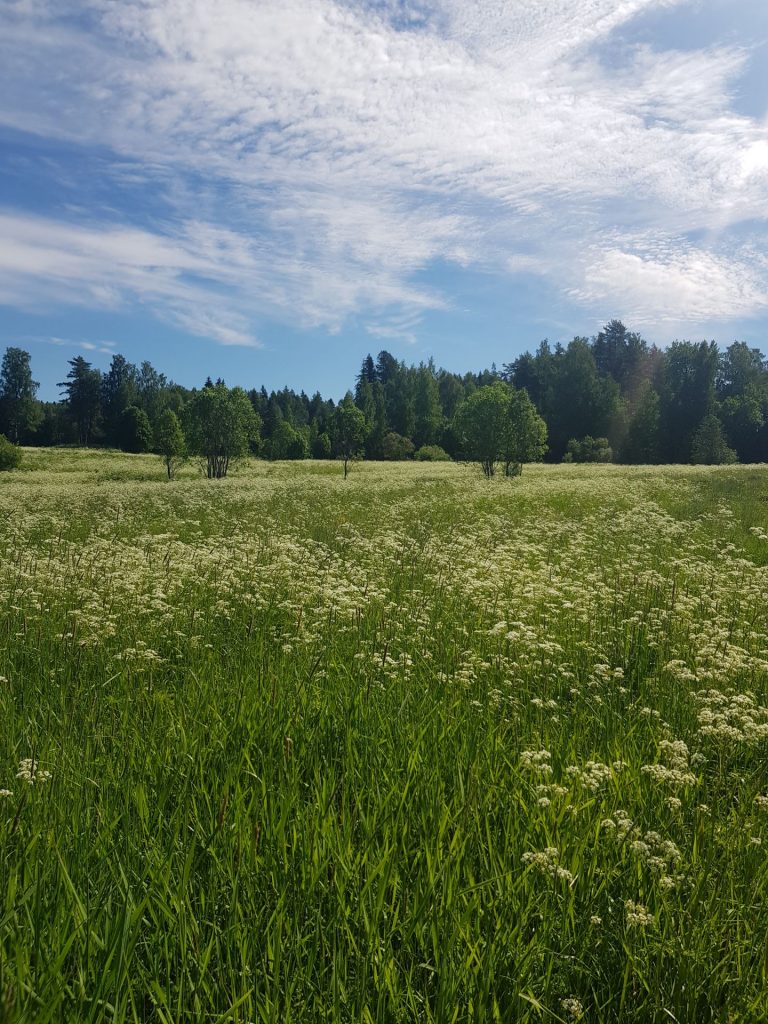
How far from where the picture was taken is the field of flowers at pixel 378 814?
2021mm

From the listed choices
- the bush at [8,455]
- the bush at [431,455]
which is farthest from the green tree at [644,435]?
the bush at [8,455]

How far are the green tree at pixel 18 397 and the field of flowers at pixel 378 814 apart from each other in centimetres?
11185

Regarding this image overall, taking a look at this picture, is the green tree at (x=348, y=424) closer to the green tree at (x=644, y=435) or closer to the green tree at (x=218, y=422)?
the green tree at (x=218, y=422)

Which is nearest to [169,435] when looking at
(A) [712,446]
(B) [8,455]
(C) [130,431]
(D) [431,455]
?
(B) [8,455]

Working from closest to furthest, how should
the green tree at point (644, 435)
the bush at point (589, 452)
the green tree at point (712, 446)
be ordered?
the green tree at point (712, 446) → the bush at point (589, 452) → the green tree at point (644, 435)

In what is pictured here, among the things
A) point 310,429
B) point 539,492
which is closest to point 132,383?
point 310,429

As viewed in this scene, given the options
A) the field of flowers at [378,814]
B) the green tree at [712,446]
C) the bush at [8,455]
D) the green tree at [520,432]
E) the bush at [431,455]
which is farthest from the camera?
the bush at [431,455]

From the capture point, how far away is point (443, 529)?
1375 cm

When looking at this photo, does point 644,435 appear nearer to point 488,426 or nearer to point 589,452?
point 589,452

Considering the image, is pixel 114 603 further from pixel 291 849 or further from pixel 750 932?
pixel 750 932

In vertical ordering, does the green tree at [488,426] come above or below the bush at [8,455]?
above

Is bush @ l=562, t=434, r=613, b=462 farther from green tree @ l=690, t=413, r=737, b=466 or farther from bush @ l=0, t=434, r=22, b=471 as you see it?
bush @ l=0, t=434, r=22, b=471

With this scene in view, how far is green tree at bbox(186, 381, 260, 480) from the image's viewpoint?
146ft

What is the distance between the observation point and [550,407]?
99688mm
